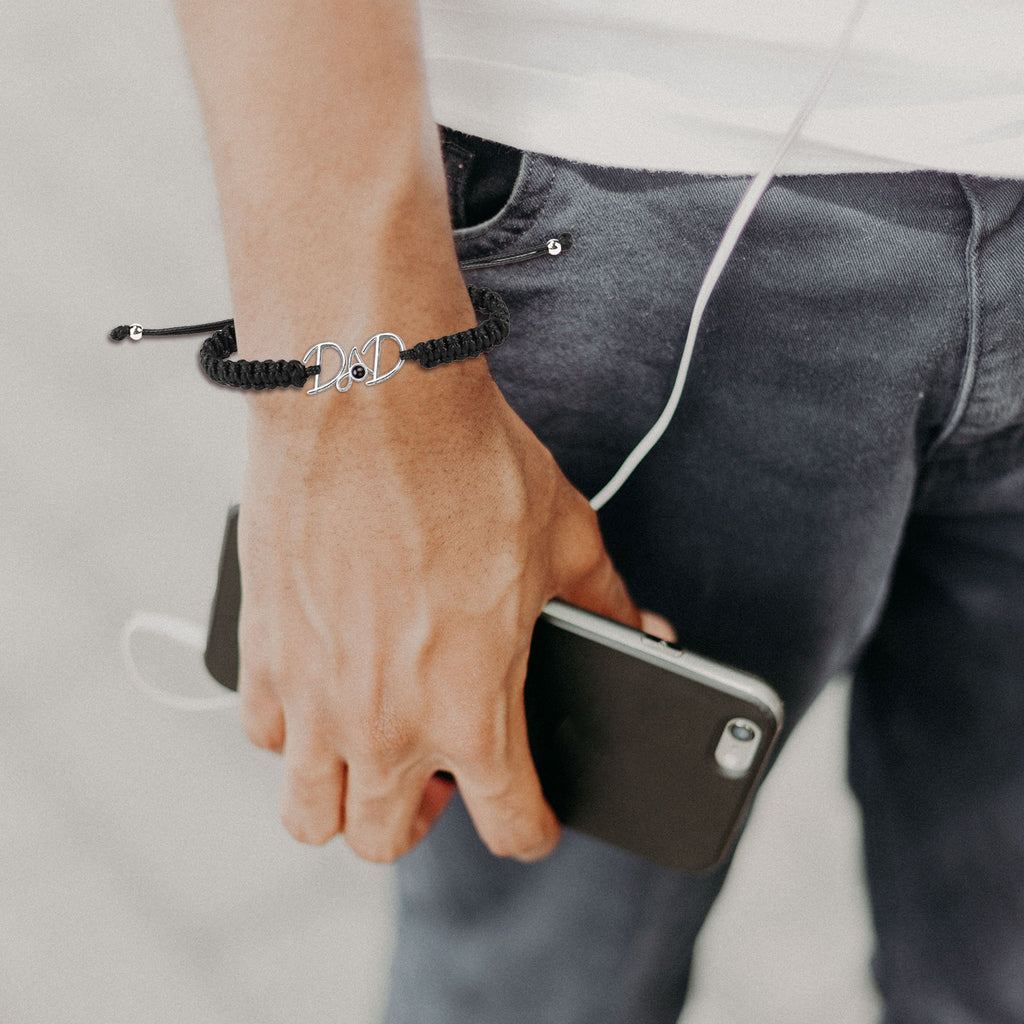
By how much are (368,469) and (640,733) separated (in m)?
0.26

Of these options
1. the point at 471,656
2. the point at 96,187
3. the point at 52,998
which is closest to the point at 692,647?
the point at 471,656

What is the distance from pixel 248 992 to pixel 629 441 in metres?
0.90

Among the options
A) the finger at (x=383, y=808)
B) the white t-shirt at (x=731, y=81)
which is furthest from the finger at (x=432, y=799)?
the white t-shirt at (x=731, y=81)

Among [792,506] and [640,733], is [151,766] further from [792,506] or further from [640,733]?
[792,506]

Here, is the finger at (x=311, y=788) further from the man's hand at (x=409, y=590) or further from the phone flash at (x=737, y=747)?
the phone flash at (x=737, y=747)

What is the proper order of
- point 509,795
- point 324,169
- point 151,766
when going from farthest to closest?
1. point 151,766
2. point 509,795
3. point 324,169

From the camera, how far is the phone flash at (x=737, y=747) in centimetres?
54

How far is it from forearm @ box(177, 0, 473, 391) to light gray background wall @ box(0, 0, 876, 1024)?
924mm

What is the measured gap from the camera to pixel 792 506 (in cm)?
56

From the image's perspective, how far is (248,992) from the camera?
1.10 meters

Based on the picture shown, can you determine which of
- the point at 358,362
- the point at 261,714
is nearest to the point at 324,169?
the point at 358,362

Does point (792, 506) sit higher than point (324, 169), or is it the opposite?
point (324, 169)

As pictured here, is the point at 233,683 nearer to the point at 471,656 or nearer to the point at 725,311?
the point at 471,656

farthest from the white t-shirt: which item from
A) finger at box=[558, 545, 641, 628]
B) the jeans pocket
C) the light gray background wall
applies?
the light gray background wall
